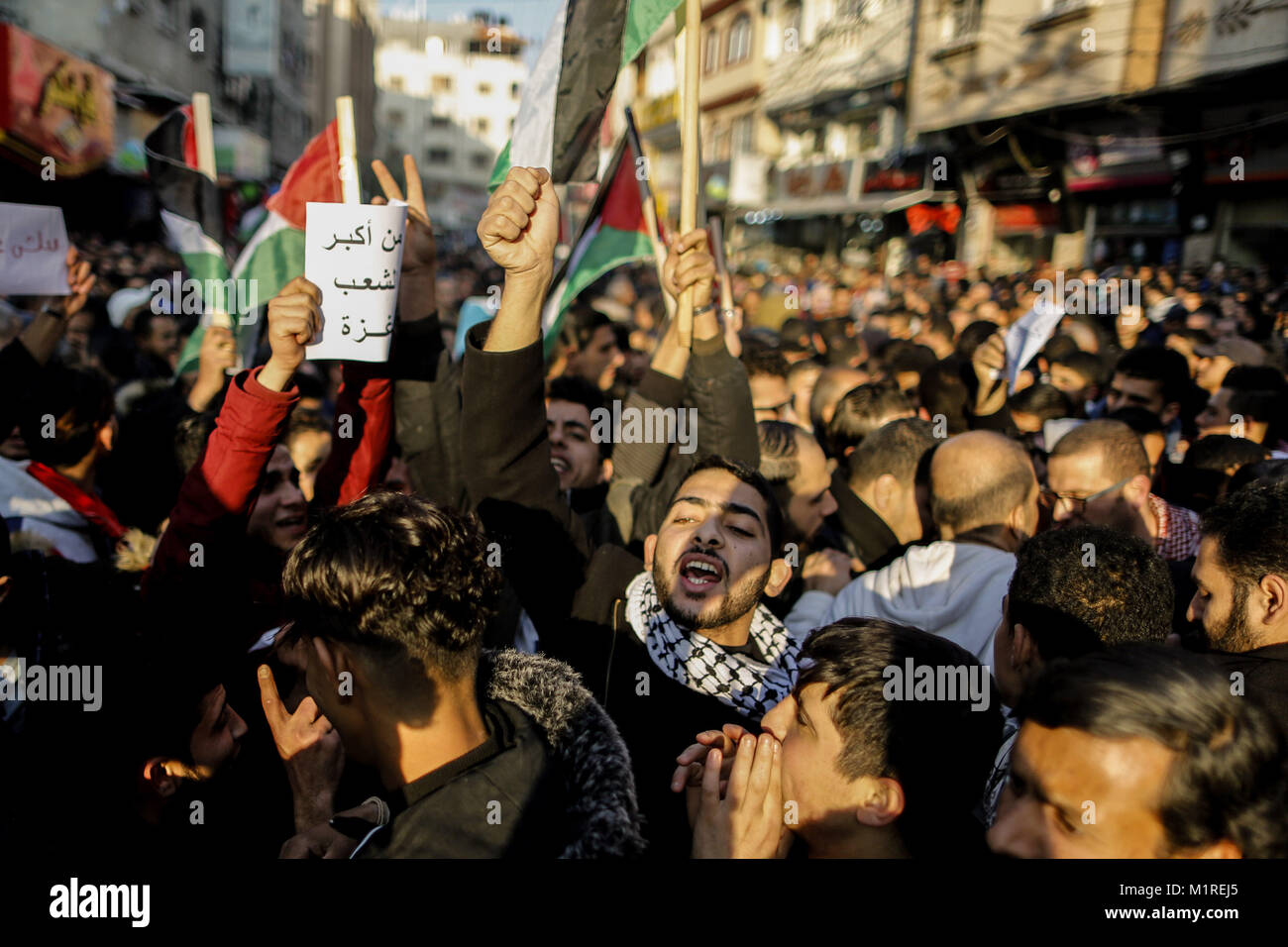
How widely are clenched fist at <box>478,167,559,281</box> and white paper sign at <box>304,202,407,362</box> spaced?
1.20ft

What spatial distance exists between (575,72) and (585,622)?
2087mm

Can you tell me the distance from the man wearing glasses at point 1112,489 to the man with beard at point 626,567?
134 centimetres

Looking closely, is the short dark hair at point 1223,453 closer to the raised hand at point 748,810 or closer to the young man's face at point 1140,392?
the young man's face at point 1140,392

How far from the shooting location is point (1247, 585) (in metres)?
2.30

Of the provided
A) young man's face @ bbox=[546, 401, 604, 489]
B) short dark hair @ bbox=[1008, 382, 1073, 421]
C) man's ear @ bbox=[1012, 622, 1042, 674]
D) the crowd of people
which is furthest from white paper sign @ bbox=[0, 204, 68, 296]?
short dark hair @ bbox=[1008, 382, 1073, 421]

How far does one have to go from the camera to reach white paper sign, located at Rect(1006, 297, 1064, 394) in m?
5.19

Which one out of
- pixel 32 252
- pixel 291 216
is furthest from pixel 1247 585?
pixel 32 252

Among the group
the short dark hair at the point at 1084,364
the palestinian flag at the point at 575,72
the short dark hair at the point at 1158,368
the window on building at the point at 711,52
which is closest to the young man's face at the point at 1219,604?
the palestinian flag at the point at 575,72

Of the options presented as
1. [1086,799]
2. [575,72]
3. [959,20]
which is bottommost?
[1086,799]

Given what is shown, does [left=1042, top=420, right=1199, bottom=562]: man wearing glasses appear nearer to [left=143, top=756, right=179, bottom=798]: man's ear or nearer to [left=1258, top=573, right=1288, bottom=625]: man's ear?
[left=1258, top=573, right=1288, bottom=625]: man's ear

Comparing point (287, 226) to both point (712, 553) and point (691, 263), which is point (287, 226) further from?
point (712, 553)

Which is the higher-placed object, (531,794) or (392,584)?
(392,584)
